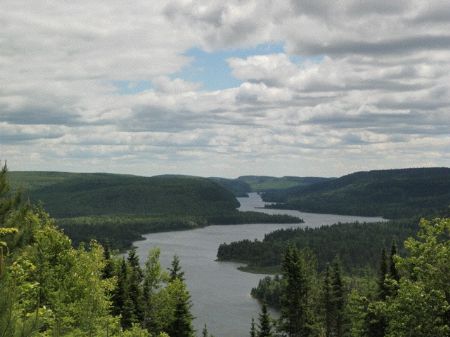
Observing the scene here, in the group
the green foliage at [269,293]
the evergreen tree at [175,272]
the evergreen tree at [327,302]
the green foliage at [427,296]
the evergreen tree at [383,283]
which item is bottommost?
the green foliage at [269,293]

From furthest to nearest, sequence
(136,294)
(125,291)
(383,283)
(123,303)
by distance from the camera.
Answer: (136,294)
(125,291)
(123,303)
(383,283)

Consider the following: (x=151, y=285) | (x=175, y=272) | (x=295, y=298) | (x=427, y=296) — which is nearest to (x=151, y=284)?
(x=151, y=285)

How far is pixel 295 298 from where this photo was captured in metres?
61.4

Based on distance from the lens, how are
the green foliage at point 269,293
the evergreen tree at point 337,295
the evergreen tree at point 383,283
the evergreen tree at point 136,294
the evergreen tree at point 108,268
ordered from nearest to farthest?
the evergreen tree at point 383,283
the evergreen tree at point 108,268
the evergreen tree at point 136,294
the evergreen tree at point 337,295
the green foliage at point 269,293

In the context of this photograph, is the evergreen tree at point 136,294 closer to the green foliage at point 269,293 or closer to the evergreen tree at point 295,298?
the evergreen tree at point 295,298

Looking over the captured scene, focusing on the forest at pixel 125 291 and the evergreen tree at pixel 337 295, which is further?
the evergreen tree at pixel 337 295

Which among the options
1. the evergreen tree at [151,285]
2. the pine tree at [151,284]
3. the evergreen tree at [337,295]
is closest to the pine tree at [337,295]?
the evergreen tree at [337,295]

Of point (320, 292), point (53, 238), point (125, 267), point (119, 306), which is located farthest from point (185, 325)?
point (320, 292)

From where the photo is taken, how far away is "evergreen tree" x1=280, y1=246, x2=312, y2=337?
201ft

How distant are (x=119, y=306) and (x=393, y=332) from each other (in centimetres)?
3560

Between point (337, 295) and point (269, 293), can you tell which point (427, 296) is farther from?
point (269, 293)

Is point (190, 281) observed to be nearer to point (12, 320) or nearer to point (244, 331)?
point (244, 331)

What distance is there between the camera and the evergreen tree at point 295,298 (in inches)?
2409

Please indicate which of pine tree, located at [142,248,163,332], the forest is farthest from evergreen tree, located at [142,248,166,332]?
the forest
